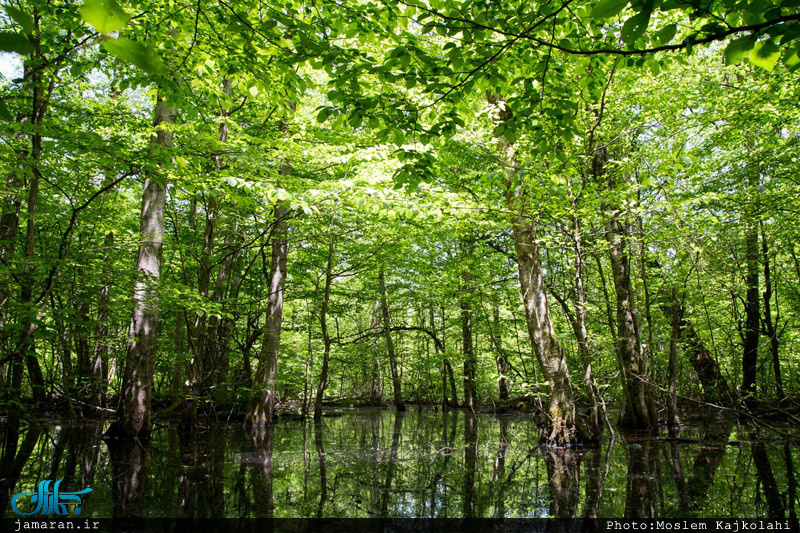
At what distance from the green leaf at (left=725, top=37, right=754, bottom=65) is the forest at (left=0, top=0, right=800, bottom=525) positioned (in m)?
0.01

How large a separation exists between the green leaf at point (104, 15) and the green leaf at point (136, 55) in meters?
0.03

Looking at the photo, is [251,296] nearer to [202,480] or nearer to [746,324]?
[202,480]

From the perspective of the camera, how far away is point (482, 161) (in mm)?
9672

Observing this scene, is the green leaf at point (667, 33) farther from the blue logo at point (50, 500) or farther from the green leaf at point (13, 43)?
the blue logo at point (50, 500)

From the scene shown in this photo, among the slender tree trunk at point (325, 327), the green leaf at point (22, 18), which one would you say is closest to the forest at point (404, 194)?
the green leaf at point (22, 18)

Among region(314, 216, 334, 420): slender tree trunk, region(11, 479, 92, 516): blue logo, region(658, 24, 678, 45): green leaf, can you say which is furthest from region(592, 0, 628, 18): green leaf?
region(314, 216, 334, 420): slender tree trunk

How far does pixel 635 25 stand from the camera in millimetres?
1727

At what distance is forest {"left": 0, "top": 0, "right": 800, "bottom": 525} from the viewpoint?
3059 millimetres

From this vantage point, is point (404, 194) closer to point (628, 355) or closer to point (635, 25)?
point (635, 25)

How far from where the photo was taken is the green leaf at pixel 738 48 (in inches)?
63.7

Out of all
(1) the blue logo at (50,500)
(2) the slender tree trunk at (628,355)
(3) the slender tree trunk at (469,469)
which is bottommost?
(3) the slender tree trunk at (469,469)

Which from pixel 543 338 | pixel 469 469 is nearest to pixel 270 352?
pixel 469 469

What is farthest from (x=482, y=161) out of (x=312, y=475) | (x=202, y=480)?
(x=202, y=480)

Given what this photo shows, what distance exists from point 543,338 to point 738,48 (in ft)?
21.1
